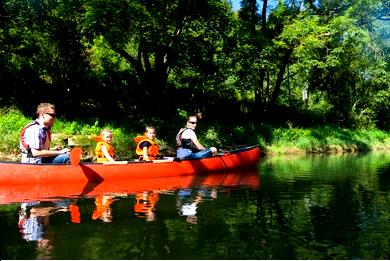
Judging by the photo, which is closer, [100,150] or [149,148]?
[100,150]

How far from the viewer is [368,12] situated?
94.8ft

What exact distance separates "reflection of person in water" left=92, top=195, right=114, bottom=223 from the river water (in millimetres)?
18

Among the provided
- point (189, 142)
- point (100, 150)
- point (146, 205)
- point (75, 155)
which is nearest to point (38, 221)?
point (146, 205)

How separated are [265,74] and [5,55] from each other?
45.9 feet

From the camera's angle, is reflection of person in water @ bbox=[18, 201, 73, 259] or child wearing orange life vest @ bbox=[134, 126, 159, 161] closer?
reflection of person in water @ bbox=[18, 201, 73, 259]

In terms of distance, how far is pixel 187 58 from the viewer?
20828 mm

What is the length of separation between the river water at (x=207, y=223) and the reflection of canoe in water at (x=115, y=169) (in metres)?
0.61

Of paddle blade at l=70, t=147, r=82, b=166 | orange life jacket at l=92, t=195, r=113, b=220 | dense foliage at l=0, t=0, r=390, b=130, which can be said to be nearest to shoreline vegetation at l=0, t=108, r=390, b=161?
dense foliage at l=0, t=0, r=390, b=130

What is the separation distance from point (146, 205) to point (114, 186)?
2.42 meters

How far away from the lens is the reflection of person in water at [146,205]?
7.68 m

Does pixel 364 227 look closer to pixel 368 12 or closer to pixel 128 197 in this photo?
pixel 128 197

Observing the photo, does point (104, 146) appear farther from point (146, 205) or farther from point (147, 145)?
point (146, 205)

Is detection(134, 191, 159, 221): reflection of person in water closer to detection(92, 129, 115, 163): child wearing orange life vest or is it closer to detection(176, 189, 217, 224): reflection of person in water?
detection(176, 189, 217, 224): reflection of person in water

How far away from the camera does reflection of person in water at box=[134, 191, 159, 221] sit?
25.2 ft
